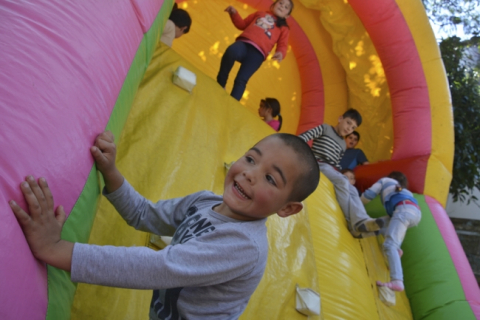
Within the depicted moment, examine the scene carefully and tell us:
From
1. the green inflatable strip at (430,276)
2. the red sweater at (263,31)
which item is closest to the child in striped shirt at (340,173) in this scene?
the green inflatable strip at (430,276)

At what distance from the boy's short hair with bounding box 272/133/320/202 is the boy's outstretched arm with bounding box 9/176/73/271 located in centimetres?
50

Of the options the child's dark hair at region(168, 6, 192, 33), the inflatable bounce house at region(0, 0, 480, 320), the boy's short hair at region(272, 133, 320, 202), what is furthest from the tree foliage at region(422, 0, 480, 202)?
the boy's short hair at region(272, 133, 320, 202)

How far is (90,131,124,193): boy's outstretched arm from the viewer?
0.96 m

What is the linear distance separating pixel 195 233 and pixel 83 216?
0.25 meters

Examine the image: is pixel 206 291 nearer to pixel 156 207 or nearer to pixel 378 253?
pixel 156 207

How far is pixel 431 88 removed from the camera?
10.2ft

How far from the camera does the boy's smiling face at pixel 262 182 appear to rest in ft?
3.14

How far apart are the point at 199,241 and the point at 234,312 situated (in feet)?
0.71

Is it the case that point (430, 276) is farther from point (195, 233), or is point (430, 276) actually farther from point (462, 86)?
point (462, 86)

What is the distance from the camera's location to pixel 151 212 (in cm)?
113

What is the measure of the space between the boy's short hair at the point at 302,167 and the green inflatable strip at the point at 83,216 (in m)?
0.43

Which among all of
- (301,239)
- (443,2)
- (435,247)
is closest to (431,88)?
(435,247)

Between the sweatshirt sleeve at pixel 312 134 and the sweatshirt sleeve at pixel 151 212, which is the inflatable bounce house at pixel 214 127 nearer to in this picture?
the sweatshirt sleeve at pixel 151 212

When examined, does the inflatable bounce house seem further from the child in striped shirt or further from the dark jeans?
the dark jeans
